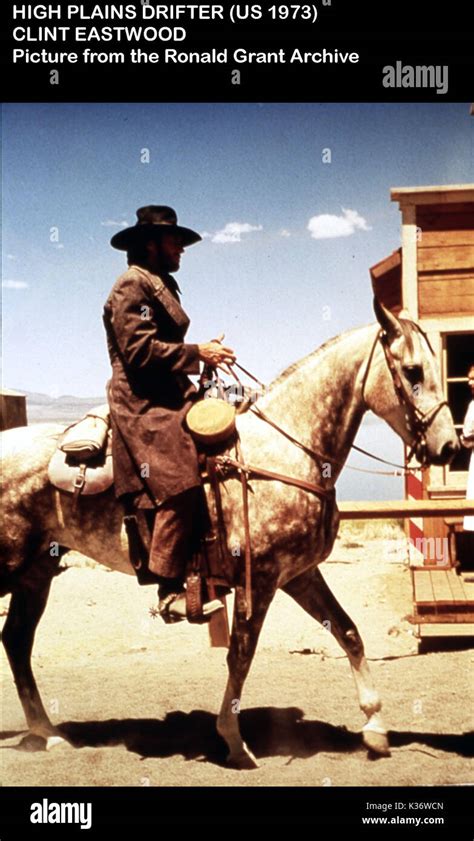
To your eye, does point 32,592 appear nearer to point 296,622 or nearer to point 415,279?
point 296,622

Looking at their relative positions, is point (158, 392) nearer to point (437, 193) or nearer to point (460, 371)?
point (437, 193)

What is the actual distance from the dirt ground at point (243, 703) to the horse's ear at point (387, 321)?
2.25 m

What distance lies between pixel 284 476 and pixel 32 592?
5.74 feet

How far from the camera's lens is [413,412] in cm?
415

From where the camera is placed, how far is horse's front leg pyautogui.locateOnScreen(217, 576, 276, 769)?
432 cm

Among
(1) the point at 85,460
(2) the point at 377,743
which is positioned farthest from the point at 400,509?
(1) the point at 85,460

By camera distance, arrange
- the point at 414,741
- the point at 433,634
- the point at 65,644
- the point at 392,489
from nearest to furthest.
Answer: the point at 414,741, the point at 433,634, the point at 65,644, the point at 392,489

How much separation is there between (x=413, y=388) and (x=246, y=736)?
2323mm

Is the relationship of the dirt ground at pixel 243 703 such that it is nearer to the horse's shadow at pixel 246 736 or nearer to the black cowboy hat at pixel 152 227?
the horse's shadow at pixel 246 736

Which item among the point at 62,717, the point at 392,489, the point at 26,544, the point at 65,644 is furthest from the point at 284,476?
the point at 392,489

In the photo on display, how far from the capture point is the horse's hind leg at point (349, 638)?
14.6 ft

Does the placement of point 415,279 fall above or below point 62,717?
above
